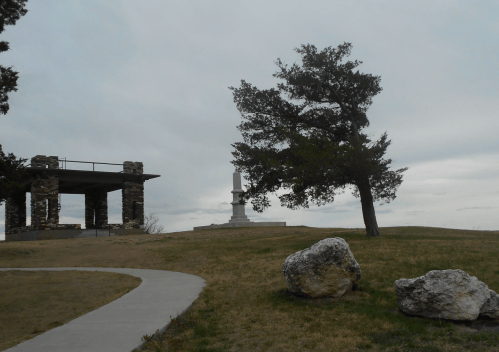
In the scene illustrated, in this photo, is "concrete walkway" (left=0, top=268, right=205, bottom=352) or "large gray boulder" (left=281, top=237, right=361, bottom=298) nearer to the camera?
"concrete walkway" (left=0, top=268, right=205, bottom=352)

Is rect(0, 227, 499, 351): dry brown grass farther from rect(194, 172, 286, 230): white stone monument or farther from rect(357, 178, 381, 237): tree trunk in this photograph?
rect(194, 172, 286, 230): white stone monument

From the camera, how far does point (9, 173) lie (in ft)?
64.4

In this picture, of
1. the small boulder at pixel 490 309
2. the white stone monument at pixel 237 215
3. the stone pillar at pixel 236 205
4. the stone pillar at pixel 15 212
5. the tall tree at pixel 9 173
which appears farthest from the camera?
the stone pillar at pixel 15 212

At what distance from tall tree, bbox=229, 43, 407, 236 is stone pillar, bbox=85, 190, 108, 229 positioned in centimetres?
2365

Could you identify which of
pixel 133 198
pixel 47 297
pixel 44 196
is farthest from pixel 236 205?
pixel 47 297

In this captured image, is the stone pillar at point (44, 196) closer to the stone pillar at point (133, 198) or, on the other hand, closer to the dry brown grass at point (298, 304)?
the stone pillar at point (133, 198)

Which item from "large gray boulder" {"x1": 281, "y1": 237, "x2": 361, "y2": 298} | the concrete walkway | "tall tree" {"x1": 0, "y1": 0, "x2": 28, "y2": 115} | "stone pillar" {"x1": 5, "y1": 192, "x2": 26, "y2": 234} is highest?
"tall tree" {"x1": 0, "y1": 0, "x2": 28, "y2": 115}

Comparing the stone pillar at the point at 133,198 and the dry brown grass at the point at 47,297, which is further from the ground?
the stone pillar at the point at 133,198

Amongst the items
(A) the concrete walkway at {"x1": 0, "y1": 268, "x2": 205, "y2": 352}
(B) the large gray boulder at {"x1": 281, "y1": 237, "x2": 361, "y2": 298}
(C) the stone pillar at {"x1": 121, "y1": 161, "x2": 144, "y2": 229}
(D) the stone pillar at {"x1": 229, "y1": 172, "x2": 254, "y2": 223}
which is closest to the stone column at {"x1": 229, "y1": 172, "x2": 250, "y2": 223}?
(D) the stone pillar at {"x1": 229, "y1": 172, "x2": 254, "y2": 223}

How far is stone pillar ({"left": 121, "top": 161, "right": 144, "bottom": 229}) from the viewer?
1452 inches

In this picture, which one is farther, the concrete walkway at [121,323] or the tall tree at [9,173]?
the tall tree at [9,173]

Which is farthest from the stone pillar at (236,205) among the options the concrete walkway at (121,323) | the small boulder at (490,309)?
the small boulder at (490,309)

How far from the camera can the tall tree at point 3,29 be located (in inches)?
681

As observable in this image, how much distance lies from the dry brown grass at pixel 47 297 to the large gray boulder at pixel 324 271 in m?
4.58
